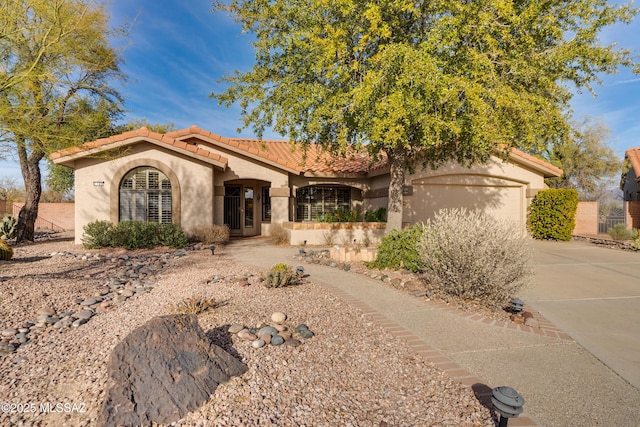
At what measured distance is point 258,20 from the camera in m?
9.28

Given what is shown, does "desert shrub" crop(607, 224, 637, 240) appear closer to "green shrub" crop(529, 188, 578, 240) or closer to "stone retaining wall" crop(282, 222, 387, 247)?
"green shrub" crop(529, 188, 578, 240)

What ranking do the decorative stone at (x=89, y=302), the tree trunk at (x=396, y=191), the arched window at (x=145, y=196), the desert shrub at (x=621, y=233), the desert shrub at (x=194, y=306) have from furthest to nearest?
the desert shrub at (x=621, y=233) → the arched window at (x=145, y=196) → the tree trunk at (x=396, y=191) → the decorative stone at (x=89, y=302) → the desert shrub at (x=194, y=306)

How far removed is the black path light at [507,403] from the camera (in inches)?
90.4

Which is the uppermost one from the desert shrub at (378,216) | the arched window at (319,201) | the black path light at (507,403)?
the arched window at (319,201)

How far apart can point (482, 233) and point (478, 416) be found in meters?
3.49

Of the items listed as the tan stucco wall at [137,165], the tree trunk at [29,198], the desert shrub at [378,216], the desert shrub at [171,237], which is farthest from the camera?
the desert shrub at [378,216]

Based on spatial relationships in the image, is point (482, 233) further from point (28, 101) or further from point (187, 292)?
point (28, 101)

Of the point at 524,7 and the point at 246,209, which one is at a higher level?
the point at 524,7

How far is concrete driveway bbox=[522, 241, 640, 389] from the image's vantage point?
393 centimetres

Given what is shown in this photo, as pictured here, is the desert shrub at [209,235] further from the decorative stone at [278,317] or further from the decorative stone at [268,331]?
the decorative stone at [268,331]

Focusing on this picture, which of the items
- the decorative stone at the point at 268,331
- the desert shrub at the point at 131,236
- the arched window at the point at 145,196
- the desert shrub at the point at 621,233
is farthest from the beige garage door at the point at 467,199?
the decorative stone at the point at 268,331

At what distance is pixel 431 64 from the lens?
6566 mm

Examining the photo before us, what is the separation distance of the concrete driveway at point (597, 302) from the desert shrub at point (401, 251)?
2.27 metres

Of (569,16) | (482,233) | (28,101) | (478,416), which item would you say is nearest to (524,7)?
(569,16)
